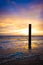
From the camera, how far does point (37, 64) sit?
4000mm

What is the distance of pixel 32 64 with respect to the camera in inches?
159

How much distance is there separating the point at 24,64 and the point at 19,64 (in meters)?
0.21

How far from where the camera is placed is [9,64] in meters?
4.02

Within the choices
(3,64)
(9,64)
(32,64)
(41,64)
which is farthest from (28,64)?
(3,64)

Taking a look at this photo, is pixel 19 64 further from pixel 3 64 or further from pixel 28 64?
pixel 3 64

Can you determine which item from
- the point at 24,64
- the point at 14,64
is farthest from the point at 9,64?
the point at 24,64

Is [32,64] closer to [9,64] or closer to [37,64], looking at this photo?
[37,64]

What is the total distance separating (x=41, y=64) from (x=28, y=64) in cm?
53

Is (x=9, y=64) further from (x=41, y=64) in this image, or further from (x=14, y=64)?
(x=41, y=64)

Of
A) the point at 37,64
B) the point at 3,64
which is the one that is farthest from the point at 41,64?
the point at 3,64

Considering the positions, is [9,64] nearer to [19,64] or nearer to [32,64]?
[19,64]

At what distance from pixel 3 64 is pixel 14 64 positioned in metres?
0.45

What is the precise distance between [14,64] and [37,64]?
0.94 metres

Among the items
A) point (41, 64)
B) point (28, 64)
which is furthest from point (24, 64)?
point (41, 64)
